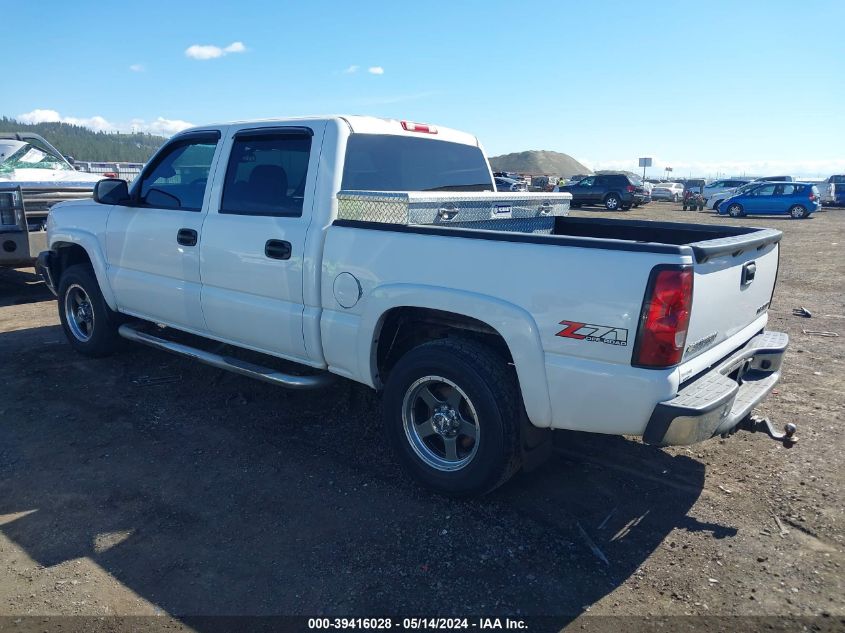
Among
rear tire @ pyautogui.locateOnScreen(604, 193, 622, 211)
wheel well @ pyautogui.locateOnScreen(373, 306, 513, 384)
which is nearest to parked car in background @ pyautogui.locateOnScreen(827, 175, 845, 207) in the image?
rear tire @ pyautogui.locateOnScreen(604, 193, 622, 211)

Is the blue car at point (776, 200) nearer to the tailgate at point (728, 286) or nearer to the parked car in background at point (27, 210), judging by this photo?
the parked car in background at point (27, 210)

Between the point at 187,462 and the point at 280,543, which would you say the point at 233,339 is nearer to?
the point at 187,462

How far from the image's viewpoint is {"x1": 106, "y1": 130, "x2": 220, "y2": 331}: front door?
4.75 meters

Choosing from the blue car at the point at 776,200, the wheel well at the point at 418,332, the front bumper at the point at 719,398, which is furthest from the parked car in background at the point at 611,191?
the wheel well at the point at 418,332

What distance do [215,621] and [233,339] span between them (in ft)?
7.42

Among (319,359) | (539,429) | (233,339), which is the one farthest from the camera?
(233,339)

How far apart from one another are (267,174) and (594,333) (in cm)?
255

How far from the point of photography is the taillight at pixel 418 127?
468 centimetres

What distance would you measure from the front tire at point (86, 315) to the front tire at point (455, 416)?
11.1ft

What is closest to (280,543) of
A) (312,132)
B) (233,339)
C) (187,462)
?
(187,462)

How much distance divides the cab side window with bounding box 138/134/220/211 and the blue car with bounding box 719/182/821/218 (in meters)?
29.0

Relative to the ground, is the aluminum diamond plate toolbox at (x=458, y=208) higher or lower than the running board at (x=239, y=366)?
higher

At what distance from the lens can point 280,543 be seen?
3260 mm

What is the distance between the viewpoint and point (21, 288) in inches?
380
